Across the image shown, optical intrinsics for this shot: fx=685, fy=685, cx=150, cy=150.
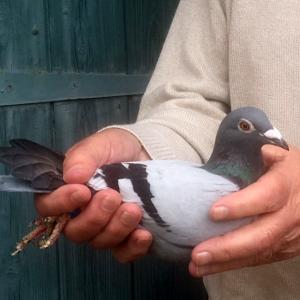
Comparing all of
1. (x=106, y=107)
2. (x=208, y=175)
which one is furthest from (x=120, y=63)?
(x=208, y=175)

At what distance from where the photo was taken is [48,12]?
6.11 ft

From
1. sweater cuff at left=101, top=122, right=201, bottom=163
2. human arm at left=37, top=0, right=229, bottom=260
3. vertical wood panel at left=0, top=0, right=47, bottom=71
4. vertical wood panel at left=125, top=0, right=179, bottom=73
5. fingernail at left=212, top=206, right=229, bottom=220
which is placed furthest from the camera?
vertical wood panel at left=125, top=0, right=179, bottom=73

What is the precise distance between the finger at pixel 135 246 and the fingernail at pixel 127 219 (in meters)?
0.04

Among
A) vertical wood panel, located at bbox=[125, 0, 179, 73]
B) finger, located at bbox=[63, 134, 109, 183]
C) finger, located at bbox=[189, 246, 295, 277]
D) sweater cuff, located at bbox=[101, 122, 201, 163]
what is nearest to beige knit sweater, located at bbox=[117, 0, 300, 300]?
sweater cuff, located at bbox=[101, 122, 201, 163]

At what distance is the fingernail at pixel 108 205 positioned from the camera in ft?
3.94

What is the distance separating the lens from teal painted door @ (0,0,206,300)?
172cm

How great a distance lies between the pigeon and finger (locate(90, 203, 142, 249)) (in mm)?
25

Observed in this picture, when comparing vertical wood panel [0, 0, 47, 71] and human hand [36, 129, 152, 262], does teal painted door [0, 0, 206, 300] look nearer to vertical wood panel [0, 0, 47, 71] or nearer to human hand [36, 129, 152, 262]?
vertical wood panel [0, 0, 47, 71]

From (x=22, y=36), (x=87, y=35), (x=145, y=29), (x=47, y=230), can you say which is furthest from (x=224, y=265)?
(x=145, y=29)

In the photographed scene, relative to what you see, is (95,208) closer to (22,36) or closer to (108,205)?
(108,205)

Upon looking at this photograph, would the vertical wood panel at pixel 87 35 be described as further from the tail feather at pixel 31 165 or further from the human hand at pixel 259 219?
the human hand at pixel 259 219

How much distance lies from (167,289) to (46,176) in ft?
4.99

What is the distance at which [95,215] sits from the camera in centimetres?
122

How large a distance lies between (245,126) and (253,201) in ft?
0.68
